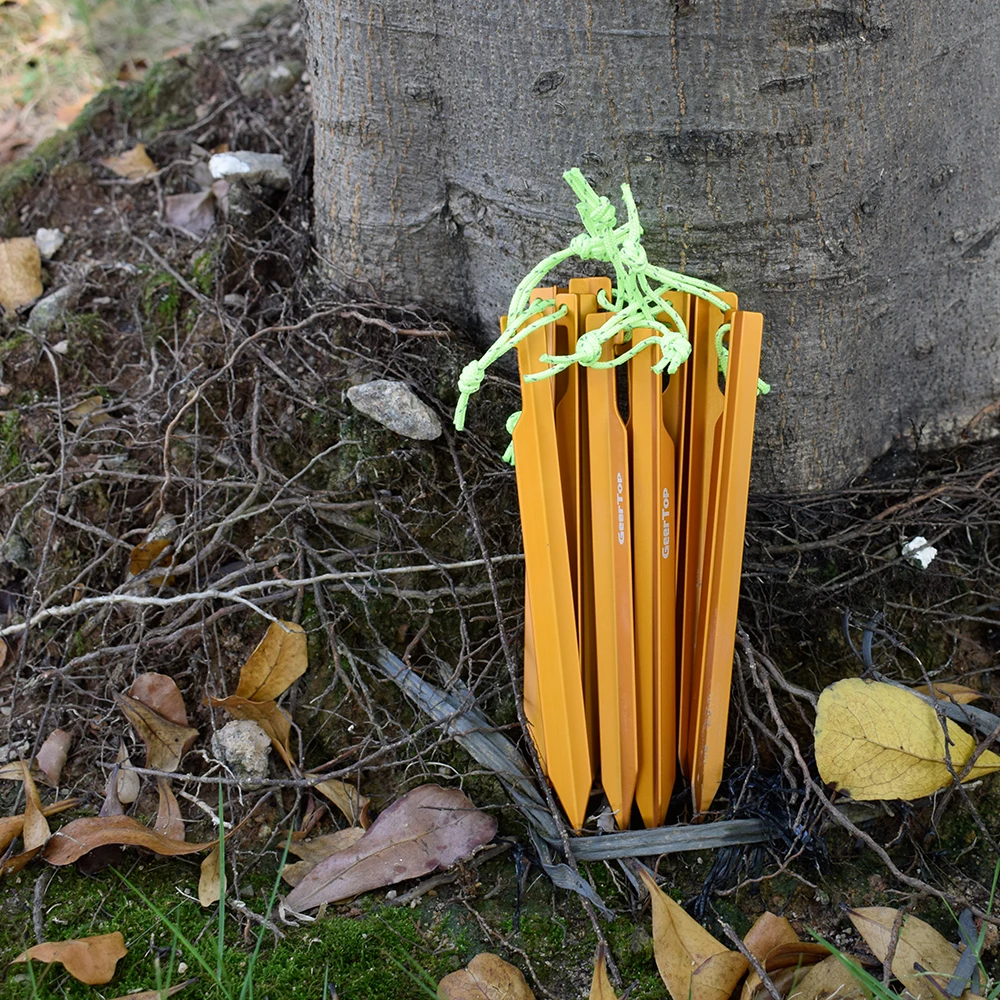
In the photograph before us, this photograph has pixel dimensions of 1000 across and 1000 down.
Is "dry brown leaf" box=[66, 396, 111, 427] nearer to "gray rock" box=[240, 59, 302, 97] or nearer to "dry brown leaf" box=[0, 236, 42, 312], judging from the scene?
"dry brown leaf" box=[0, 236, 42, 312]

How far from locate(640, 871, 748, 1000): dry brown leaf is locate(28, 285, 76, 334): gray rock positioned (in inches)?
71.2

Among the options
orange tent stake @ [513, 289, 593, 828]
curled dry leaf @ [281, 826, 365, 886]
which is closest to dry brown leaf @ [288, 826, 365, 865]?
curled dry leaf @ [281, 826, 365, 886]

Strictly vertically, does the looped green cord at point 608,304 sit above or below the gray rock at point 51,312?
above

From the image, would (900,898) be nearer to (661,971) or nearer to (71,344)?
(661,971)

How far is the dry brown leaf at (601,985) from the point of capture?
4.50 ft

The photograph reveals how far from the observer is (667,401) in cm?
150

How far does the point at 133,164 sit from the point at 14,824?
68.5 inches

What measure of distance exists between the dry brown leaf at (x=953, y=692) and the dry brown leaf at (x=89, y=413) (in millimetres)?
1749

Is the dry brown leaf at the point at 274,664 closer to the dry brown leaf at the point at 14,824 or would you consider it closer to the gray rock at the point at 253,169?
the dry brown leaf at the point at 14,824

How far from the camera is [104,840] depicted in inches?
60.6

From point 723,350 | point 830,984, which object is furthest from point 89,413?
point 830,984

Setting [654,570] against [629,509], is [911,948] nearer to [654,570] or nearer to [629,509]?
[654,570]

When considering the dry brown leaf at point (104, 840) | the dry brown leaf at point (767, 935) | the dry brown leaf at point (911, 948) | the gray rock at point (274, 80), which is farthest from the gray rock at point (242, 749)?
the gray rock at point (274, 80)

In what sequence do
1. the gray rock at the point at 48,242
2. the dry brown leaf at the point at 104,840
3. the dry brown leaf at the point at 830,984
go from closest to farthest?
the dry brown leaf at the point at 830,984
the dry brown leaf at the point at 104,840
the gray rock at the point at 48,242
